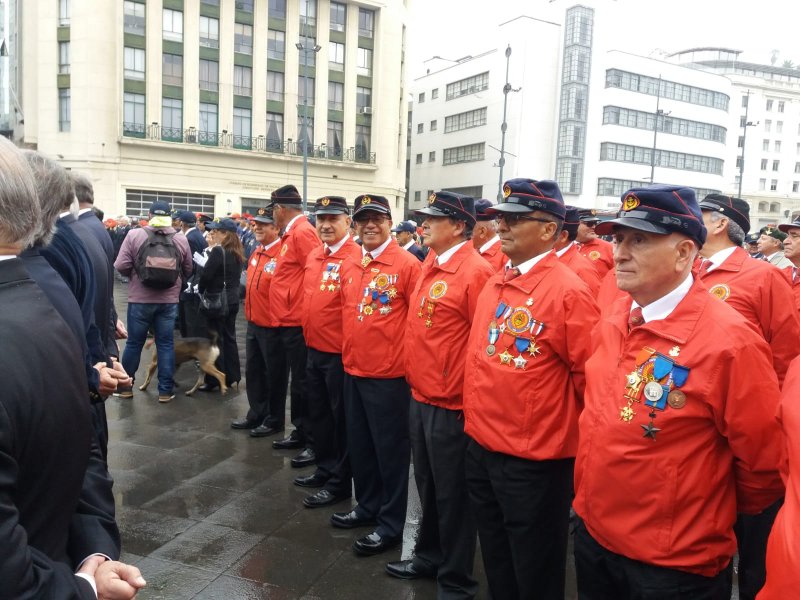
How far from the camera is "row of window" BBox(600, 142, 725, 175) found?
54125 mm

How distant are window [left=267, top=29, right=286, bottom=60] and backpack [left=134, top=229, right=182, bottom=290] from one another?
35603mm

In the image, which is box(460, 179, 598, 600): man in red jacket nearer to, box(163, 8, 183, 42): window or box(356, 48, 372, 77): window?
box(163, 8, 183, 42): window

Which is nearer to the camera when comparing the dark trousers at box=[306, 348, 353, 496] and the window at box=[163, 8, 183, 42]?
the dark trousers at box=[306, 348, 353, 496]

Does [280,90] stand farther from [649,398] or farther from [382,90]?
[649,398]

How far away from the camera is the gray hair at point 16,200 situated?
1478 millimetres

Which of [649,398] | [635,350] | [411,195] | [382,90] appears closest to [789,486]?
[649,398]

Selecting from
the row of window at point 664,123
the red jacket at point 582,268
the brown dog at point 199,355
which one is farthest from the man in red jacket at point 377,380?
the row of window at point 664,123

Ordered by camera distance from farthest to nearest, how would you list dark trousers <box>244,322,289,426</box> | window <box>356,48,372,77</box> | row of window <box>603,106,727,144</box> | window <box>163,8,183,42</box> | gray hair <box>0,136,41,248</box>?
1. row of window <box>603,106,727,144</box>
2. window <box>356,48,372,77</box>
3. window <box>163,8,183,42</box>
4. dark trousers <box>244,322,289,426</box>
5. gray hair <box>0,136,41,248</box>

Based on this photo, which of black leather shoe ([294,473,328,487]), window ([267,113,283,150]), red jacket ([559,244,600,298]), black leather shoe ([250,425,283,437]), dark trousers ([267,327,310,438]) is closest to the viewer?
black leather shoe ([294,473,328,487])

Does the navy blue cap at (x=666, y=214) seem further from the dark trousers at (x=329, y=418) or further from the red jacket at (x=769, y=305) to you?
the dark trousers at (x=329, y=418)

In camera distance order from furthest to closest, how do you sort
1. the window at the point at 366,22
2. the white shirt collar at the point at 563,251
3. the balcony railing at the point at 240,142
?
the window at the point at 366,22, the balcony railing at the point at 240,142, the white shirt collar at the point at 563,251

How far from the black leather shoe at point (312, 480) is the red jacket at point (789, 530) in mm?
3880


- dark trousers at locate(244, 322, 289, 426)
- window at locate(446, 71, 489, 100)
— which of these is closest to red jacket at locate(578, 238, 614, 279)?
dark trousers at locate(244, 322, 289, 426)

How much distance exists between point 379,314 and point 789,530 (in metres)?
2.93
